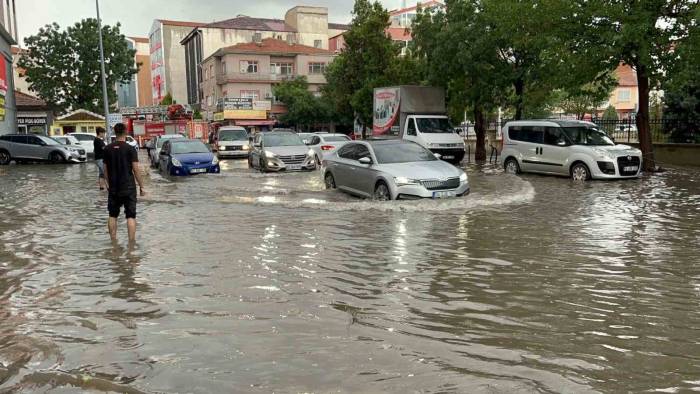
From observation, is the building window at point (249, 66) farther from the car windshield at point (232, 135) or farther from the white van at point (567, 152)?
the white van at point (567, 152)

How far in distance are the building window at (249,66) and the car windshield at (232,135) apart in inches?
1363

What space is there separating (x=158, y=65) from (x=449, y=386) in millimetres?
107490

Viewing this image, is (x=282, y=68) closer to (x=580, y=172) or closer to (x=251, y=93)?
(x=251, y=93)

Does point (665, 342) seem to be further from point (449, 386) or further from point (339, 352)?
point (339, 352)

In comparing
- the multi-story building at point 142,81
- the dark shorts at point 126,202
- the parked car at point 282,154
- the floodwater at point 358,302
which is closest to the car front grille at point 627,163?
the floodwater at point 358,302

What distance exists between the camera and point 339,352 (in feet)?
14.5

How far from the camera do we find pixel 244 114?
61.5 m

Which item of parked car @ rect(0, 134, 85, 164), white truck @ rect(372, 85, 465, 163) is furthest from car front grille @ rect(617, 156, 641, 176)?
parked car @ rect(0, 134, 85, 164)

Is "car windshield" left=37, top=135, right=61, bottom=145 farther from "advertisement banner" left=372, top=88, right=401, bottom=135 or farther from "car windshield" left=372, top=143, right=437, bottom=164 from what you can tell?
"car windshield" left=372, top=143, right=437, bottom=164

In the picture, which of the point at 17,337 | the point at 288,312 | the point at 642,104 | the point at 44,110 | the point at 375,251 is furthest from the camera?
the point at 44,110

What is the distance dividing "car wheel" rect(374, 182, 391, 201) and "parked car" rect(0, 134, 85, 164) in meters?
23.0

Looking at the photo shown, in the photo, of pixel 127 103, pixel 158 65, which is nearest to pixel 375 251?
Answer: pixel 158 65

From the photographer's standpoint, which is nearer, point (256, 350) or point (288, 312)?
point (256, 350)

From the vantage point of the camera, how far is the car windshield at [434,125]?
25.6m
